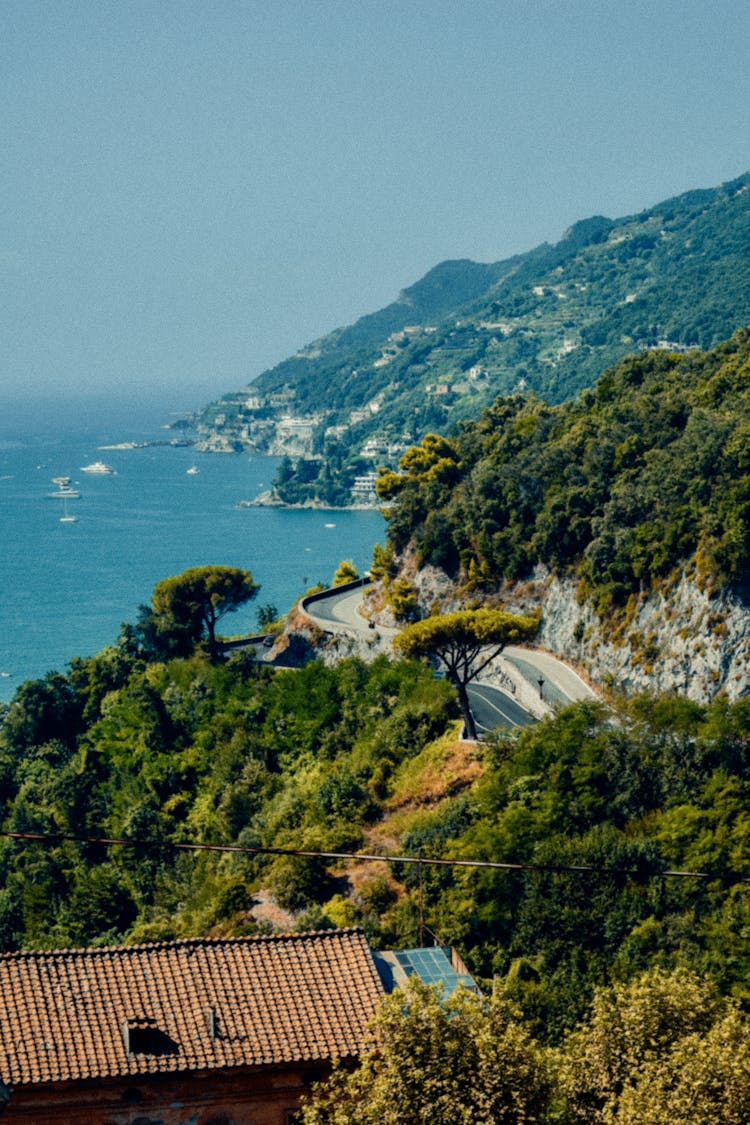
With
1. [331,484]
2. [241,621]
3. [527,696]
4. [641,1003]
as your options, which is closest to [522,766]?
[527,696]

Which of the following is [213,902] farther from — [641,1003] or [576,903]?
[641,1003]

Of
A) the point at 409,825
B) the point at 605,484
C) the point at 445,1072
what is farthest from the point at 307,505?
the point at 445,1072

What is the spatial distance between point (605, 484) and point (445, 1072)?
130ft

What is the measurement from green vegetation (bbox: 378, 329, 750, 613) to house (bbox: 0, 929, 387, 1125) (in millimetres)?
27248

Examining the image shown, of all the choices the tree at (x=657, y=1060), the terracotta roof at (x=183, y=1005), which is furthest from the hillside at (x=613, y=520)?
the terracotta roof at (x=183, y=1005)

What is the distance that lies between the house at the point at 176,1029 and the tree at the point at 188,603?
45.4m

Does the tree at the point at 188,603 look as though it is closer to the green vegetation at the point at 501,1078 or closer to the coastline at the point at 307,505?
the green vegetation at the point at 501,1078

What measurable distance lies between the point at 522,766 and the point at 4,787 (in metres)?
30.8

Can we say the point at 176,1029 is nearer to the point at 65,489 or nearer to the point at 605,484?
the point at 605,484

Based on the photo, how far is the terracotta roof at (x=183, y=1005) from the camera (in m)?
18.5

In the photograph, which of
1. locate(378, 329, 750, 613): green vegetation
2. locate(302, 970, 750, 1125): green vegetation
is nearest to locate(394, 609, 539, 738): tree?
locate(378, 329, 750, 613): green vegetation

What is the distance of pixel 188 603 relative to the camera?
Answer: 65.8 m

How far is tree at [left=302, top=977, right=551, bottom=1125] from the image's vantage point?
15.8 meters

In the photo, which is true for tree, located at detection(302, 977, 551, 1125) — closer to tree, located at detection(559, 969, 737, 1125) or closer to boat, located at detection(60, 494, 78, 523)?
tree, located at detection(559, 969, 737, 1125)
